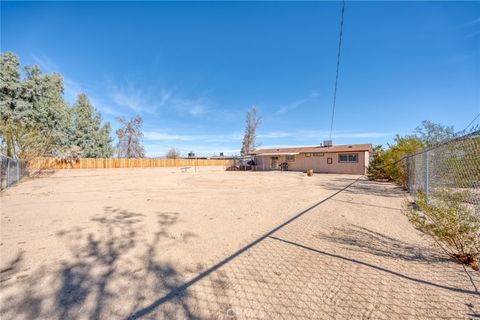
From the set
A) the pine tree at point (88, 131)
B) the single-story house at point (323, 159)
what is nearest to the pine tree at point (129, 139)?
the pine tree at point (88, 131)

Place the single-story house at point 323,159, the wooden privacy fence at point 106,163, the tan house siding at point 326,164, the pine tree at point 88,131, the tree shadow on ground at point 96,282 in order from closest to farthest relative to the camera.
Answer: the tree shadow on ground at point 96,282 → the wooden privacy fence at point 106,163 → the tan house siding at point 326,164 → the single-story house at point 323,159 → the pine tree at point 88,131

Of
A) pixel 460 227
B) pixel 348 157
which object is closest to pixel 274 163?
pixel 348 157

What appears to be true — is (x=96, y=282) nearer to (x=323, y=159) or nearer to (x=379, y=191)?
(x=379, y=191)

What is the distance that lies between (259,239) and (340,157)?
23.9 m

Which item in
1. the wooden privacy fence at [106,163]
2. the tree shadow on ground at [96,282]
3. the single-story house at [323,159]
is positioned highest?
the single-story house at [323,159]

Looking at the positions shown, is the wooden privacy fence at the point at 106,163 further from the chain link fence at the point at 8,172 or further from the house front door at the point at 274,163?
the house front door at the point at 274,163

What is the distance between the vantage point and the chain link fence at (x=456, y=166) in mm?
3279

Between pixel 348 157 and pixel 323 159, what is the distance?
9.79 feet

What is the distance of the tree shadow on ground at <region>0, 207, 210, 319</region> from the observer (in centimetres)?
209

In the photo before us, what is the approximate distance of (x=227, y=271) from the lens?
2830mm

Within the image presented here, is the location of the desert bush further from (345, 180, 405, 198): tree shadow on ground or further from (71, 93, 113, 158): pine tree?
(71, 93, 113, 158): pine tree

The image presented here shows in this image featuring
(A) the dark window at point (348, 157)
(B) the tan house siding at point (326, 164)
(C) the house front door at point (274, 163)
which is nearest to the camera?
(B) the tan house siding at point (326, 164)

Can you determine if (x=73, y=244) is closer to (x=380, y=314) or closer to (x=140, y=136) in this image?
(x=380, y=314)

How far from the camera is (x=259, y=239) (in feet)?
13.2
